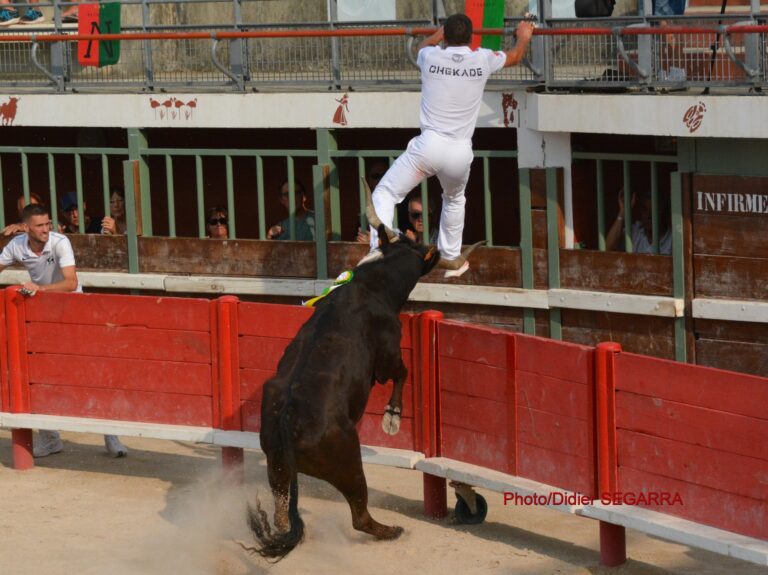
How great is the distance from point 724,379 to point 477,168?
7.36m

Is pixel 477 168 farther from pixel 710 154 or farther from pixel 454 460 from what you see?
pixel 454 460

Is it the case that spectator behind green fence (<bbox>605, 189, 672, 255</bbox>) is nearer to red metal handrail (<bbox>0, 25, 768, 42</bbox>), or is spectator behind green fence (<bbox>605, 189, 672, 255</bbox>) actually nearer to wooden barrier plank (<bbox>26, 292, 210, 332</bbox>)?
red metal handrail (<bbox>0, 25, 768, 42</bbox>)

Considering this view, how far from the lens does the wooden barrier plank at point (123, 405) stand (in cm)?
972

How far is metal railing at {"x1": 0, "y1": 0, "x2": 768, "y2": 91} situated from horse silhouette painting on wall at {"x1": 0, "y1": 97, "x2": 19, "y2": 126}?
17cm

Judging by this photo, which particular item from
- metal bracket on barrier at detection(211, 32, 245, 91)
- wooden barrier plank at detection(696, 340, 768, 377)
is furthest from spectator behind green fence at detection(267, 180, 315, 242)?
wooden barrier plank at detection(696, 340, 768, 377)

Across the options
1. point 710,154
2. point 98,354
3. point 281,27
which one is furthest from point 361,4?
point 98,354

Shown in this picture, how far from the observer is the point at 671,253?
11266mm

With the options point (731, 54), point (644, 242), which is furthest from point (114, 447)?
point (731, 54)

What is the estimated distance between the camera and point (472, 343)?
841 centimetres

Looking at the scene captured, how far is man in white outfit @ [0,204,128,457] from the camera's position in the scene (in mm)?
10281

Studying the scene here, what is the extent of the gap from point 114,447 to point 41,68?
433 centimetres

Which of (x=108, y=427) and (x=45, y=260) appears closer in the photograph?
(x=108, y=427)

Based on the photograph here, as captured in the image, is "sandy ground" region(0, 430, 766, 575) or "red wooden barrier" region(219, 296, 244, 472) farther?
"red wooden barrier" region(219, 296, 244, 472)

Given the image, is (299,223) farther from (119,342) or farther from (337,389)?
(337,389)
